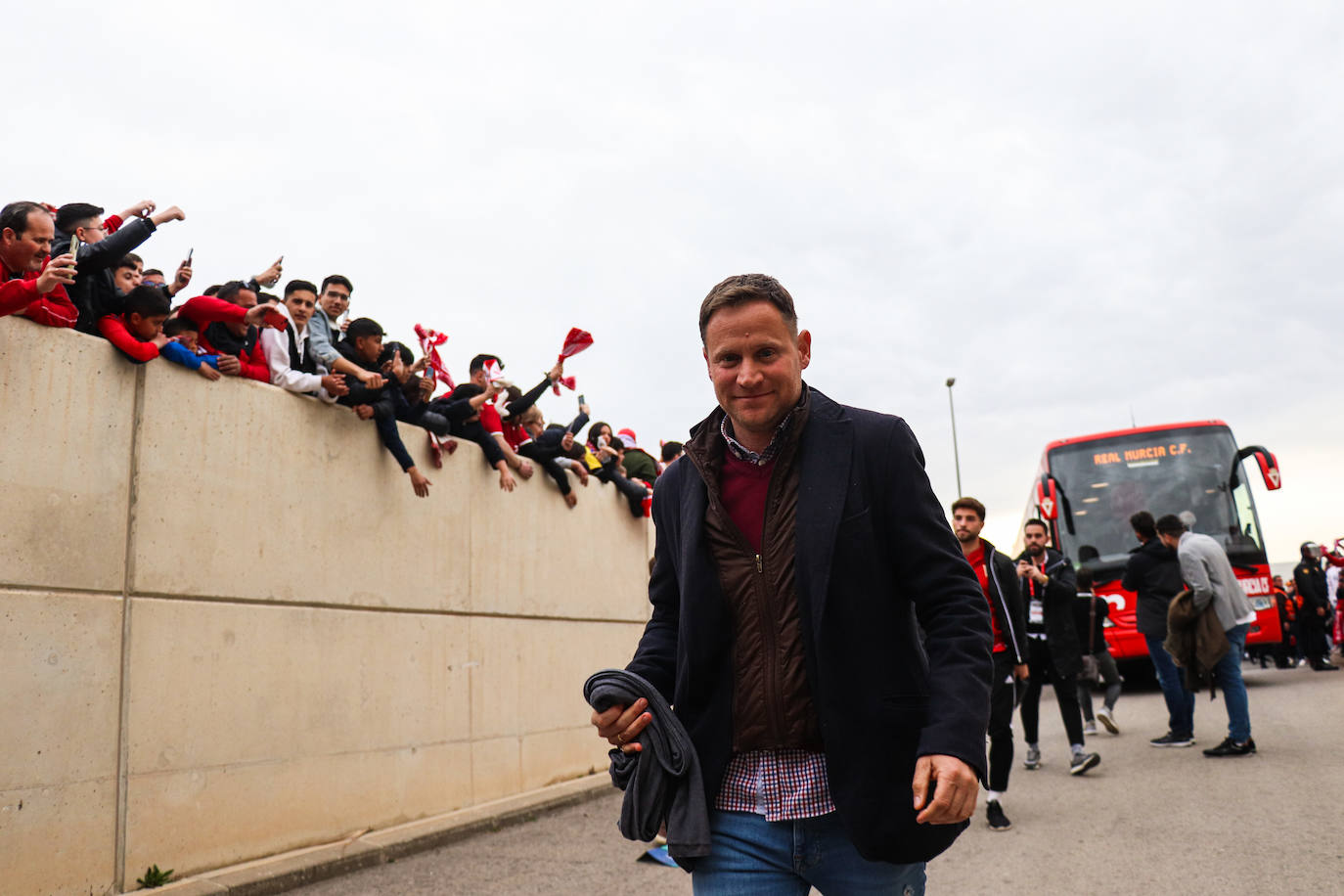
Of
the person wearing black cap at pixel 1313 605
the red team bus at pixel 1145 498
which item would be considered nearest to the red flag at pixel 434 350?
the red team bus at pixel 1145 498

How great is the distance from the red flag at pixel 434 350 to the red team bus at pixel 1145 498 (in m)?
10.3

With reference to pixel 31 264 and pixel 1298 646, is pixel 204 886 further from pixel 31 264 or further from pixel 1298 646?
pixel 1298 646

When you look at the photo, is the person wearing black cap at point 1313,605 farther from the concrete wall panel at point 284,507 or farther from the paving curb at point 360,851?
the concrete wall panel at point 284,507

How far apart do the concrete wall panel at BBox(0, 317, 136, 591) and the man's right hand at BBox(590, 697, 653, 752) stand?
362 cm

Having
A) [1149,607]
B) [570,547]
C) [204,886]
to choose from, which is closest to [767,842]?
[204,886]

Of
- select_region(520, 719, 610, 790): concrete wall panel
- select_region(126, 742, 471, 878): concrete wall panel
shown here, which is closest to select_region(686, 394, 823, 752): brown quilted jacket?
select_region(126, 742, 471, 878): concrete wall panel

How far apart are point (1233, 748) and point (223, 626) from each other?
25.0ft

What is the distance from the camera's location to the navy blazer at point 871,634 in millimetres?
2244

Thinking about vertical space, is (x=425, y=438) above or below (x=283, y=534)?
above

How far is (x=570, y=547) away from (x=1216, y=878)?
587 cm

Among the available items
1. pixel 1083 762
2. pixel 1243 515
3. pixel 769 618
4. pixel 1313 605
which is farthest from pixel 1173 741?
pixel 1313 605

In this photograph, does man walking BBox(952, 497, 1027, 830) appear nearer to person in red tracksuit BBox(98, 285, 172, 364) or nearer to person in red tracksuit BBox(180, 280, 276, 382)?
person in red tracksuit BBox(180, 280, 276, 382)

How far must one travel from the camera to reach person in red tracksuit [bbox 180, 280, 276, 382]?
6277 millimetres

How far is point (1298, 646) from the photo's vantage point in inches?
887
